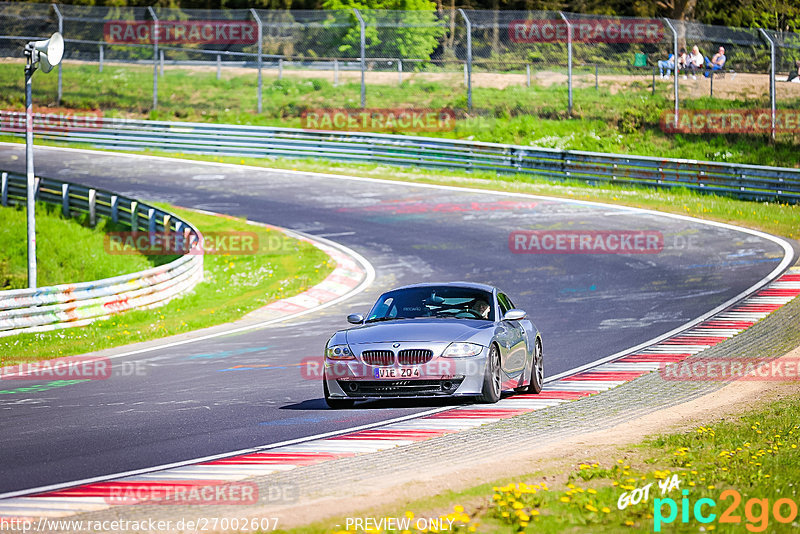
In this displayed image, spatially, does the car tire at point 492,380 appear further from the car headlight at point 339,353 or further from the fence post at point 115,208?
the fence post at point 115,208

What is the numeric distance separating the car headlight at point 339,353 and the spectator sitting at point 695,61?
27.8 m

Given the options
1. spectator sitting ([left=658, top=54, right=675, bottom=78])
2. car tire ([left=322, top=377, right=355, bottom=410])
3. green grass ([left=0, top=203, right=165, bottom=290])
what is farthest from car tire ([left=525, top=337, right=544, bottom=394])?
spectator sitting ([left=658, top=54, right=675, bottom=78])

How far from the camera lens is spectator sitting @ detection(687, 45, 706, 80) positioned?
36000 mm

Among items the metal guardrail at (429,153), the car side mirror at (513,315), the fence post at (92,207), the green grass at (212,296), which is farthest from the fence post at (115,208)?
the car side mirror at (513,315)

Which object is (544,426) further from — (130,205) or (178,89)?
(178,89)

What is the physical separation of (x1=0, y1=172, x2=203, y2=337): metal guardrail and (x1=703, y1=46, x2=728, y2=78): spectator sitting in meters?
18.9

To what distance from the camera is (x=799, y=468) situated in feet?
25.6

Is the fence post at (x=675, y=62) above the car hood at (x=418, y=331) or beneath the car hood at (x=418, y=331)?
above

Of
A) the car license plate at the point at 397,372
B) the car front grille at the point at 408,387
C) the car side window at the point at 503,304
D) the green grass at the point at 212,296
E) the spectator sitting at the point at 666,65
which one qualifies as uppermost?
the spectator sitting at the point at 666,65

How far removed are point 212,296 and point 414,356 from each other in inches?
508

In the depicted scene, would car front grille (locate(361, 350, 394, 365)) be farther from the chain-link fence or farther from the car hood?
the chain-link fence

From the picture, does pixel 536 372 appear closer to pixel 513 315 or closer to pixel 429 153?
pixel 513 315

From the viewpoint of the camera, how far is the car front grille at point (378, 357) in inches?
429

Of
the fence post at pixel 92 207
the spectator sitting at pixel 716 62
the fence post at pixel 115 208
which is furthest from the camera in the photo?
the spectator sitting at pixel 716 62
